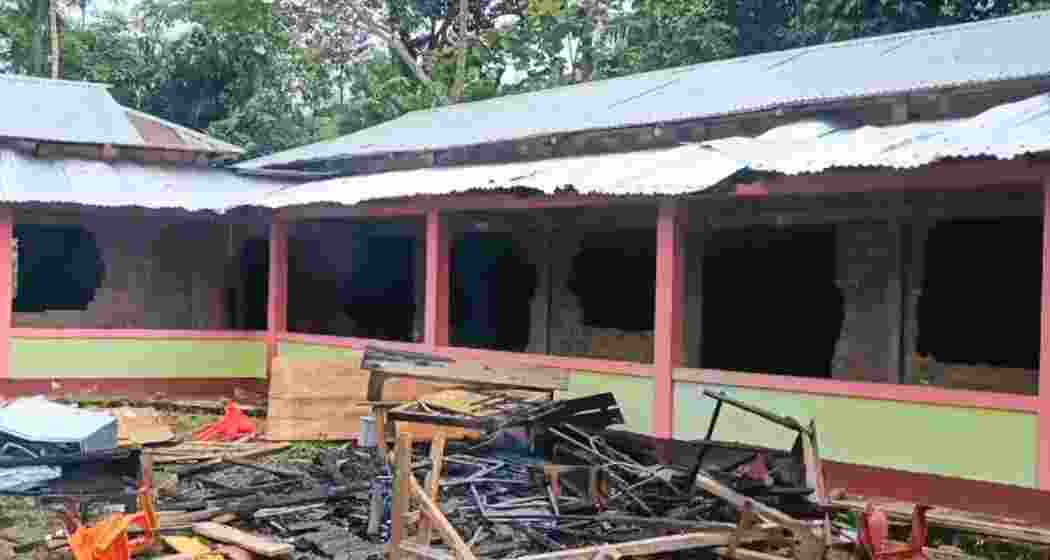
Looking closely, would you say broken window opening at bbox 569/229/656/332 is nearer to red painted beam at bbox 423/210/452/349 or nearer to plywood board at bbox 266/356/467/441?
red painted beam at bbox 423/210/452/349

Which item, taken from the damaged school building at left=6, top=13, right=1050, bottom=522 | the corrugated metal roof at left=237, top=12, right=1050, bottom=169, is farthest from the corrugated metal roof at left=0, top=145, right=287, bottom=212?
the corrugated metal roof at left=237, top=12, right=1050, bottom=169

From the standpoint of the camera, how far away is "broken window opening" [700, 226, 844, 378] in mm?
11711

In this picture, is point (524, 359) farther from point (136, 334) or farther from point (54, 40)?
point (54, 40)

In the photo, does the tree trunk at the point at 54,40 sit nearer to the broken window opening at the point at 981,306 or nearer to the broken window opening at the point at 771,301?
the broken window opening at the point at 771,301

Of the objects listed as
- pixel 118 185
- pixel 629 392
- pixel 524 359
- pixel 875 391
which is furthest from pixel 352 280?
pixel 875 391

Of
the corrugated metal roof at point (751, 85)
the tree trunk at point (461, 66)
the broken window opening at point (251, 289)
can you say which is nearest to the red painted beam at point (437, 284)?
the corrugated metal roof at point (751, 85)

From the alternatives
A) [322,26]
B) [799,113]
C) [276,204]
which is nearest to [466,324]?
[276,204]

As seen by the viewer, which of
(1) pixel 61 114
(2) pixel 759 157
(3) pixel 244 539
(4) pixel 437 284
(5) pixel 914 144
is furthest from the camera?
(1) pixel 61 114

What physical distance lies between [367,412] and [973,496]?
6.12 m

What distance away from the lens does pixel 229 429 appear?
1248 cm

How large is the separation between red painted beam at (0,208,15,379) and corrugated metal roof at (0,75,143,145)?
1360 millimetres

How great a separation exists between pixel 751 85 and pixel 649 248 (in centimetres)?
206

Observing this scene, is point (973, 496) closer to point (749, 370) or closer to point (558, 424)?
point (558, 424)

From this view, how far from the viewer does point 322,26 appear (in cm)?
2864
